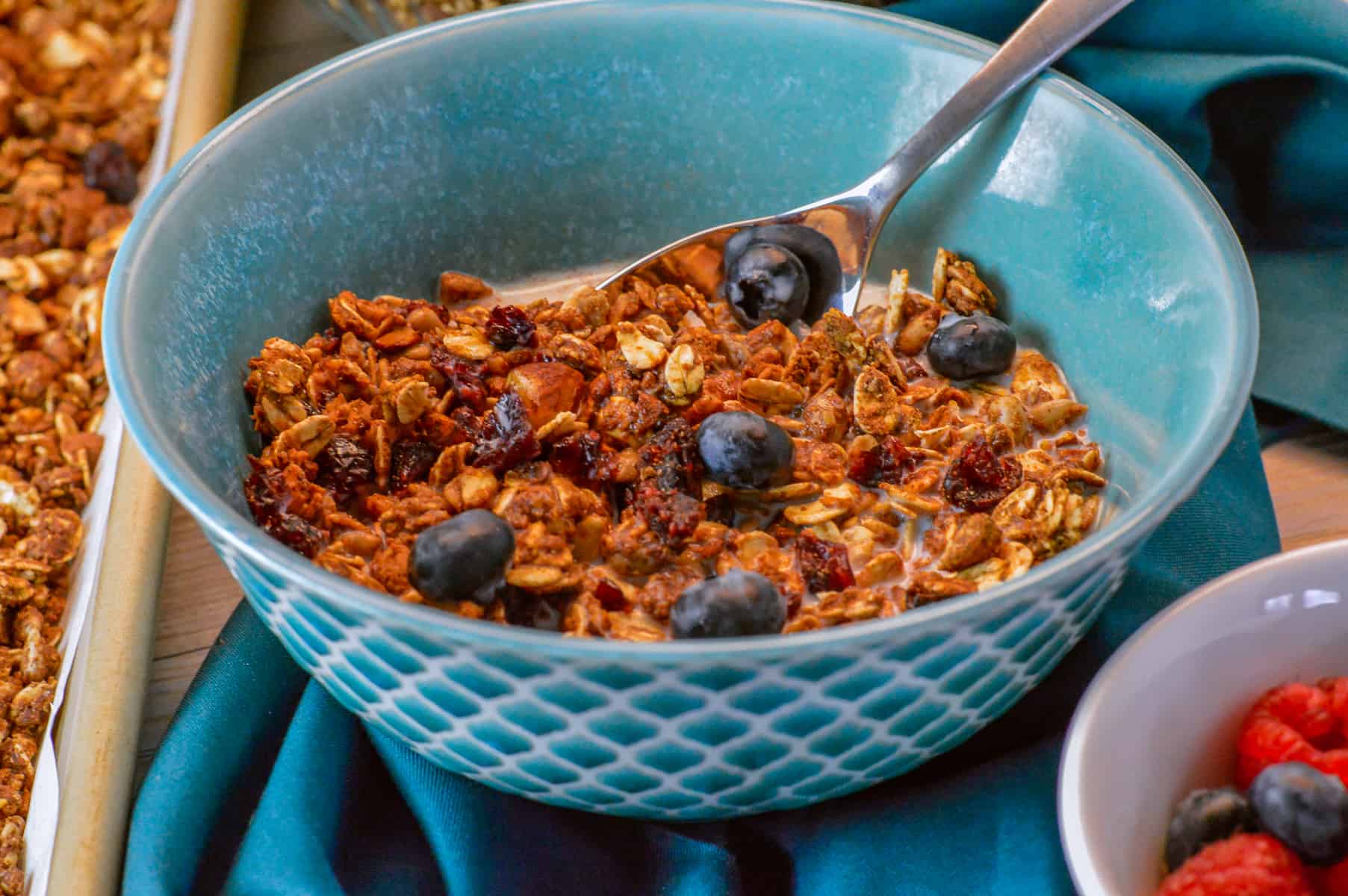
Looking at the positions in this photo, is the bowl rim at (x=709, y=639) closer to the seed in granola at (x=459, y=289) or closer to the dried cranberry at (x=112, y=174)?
the seed in granola at (x=459, y=289)

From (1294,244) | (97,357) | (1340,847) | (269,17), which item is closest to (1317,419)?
(1294,244)

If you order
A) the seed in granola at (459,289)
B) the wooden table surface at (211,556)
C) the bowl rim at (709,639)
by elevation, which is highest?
the bowl rim at (709,639)

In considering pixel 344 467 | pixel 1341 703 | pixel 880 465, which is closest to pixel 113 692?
pixel 344 467

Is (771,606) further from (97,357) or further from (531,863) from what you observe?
(97,357)

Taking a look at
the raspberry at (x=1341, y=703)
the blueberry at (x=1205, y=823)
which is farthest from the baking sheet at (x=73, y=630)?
the raspberry at (x=1341, y=703)

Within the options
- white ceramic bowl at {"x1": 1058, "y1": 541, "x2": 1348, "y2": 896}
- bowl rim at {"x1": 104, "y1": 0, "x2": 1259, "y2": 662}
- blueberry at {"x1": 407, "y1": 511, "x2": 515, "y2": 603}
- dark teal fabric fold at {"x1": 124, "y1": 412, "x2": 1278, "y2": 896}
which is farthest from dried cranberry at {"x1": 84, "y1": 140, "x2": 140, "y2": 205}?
white ceramic bowl at {"x1": 1058, "y1": 541, "x2": 1348, "y2": 896}
